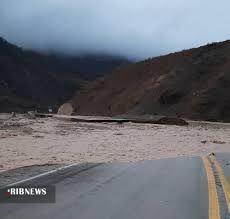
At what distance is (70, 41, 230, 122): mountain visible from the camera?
76.7 meters

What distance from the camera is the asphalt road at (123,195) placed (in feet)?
29.2

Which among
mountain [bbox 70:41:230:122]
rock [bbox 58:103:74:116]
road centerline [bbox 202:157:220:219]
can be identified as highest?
mountain [bbox 70:41:230:122]

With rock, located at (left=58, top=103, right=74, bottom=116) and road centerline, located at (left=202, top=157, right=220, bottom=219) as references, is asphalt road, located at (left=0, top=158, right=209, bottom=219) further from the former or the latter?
rock, located at (left=58, top=103, right=74, bottom=116)

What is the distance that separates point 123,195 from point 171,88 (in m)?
73.7

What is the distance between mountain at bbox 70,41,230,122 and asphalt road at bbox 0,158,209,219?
58022 mm

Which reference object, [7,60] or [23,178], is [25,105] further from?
[23,178]

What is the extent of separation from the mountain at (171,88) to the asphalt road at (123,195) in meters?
58.0

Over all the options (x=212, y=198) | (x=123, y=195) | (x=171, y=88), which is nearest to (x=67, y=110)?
(x=171, y=88)

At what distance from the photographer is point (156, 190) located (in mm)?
11789

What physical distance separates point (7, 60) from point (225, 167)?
7026 inches

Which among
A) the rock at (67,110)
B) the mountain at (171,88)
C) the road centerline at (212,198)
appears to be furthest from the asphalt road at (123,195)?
the rock at (67,110)

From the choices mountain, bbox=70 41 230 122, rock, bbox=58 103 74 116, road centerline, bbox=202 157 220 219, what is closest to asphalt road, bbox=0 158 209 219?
road centerline, bbox=202 157 220 219

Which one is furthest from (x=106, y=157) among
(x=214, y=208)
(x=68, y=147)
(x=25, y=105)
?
(x=25, y=105)

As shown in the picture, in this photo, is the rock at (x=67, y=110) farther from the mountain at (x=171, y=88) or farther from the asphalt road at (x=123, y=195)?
the asphalt road at (x=123, y=195)
